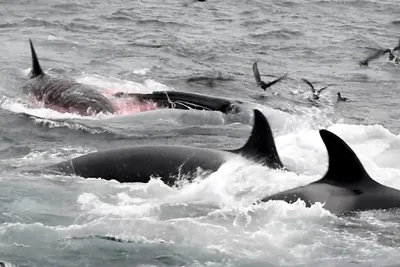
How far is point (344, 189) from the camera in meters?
8.80

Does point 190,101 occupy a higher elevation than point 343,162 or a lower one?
lower

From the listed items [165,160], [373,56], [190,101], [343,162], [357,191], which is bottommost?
[373,56]

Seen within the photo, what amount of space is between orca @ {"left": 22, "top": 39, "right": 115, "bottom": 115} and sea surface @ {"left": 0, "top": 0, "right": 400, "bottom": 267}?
0.35 m

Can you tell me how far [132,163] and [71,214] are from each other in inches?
55.9

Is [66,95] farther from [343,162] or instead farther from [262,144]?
[343,162]

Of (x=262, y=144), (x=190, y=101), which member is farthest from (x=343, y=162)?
(x=190, y=101)

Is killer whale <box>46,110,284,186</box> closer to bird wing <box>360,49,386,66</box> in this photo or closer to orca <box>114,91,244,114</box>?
orca <box>114,91,244,114</box>

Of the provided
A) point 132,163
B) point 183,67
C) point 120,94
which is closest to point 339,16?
point 183,67

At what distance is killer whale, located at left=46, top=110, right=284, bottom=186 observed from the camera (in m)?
9.80

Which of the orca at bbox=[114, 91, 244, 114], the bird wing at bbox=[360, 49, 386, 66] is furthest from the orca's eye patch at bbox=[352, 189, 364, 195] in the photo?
the bird wing at bbox=[360, 49, 386, 66]

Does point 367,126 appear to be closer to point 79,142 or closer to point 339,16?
point 79,142

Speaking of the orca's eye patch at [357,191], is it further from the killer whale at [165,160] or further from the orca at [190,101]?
the orca at [190,101]

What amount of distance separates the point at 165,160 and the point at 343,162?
231cm

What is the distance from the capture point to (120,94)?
1573 cm
